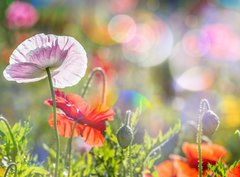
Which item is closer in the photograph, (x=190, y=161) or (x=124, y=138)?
(x=124, y=138)

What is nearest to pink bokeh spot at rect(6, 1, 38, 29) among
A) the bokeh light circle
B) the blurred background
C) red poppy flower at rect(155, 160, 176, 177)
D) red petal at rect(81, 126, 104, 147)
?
the blurred background

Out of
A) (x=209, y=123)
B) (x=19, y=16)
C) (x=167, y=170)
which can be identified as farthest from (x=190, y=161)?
(x=19, y=16)

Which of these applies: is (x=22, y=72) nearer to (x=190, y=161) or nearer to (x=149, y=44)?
(x=190, y=161)

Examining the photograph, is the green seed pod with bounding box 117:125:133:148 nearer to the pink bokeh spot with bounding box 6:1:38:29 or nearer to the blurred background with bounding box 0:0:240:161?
the blurred background with bounding box 0:0:240:161

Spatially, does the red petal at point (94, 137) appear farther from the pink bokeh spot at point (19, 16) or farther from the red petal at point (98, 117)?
the pink bokeh spot at point (19, 16)

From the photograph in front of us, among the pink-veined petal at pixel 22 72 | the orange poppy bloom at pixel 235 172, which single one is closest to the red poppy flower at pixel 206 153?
the orange poppy bloom at pixel 235 172

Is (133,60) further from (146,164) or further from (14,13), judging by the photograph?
(146,164)

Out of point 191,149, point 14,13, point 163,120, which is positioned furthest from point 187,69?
point 191,149
